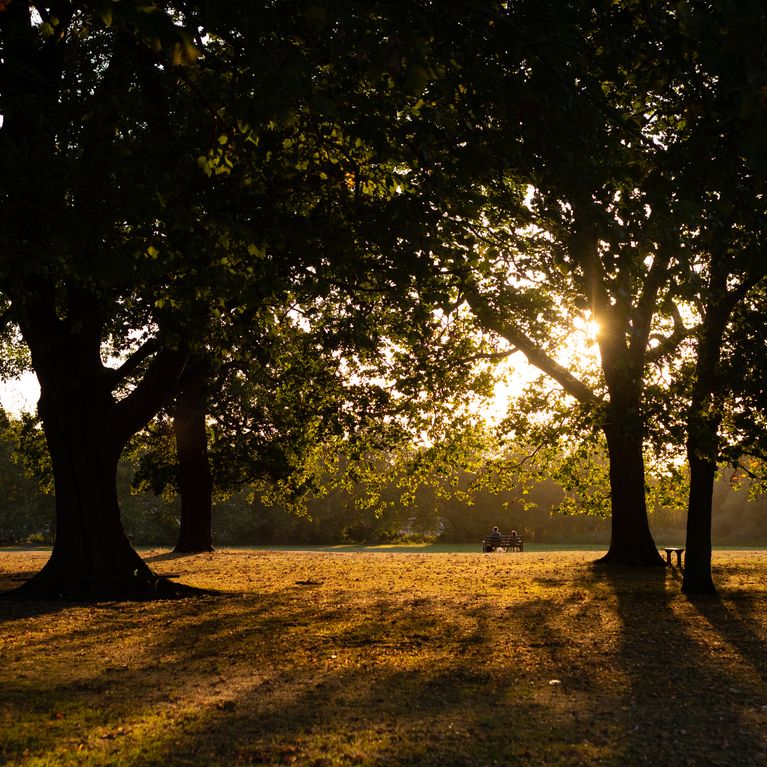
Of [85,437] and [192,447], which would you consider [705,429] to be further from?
[192,447]

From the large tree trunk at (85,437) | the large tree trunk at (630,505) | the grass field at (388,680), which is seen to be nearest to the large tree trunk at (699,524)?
the grass field at (388,680)

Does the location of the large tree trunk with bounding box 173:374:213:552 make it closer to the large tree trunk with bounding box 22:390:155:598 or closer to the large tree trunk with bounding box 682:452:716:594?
the large tree trunk with bounding box 22:390:155:598

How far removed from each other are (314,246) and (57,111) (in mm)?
3851

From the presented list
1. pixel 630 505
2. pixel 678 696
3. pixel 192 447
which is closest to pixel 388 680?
pixel 678 696

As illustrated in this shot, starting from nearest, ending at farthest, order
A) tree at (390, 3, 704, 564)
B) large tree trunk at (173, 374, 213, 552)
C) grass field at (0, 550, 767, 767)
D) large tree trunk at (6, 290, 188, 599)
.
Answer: grass field at (0, 550, 767, 767)
tree at (390, 3, 704, 564)
large tree trunk at (6, 290, 188, 599)
large tree trunk at (173, 374, 213, 552)

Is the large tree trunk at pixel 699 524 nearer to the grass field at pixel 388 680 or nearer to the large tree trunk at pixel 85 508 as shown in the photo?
the grass field at pixel 388 680

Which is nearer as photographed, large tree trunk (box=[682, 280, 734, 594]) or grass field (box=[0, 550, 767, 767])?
grass field (box=[0, 550, 767, 767])

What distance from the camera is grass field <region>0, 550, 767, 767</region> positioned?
6055 mm

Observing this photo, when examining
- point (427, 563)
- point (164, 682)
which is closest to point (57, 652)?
point (164, 682)

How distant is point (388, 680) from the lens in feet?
28.0

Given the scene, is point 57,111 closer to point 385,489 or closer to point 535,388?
point 535,388

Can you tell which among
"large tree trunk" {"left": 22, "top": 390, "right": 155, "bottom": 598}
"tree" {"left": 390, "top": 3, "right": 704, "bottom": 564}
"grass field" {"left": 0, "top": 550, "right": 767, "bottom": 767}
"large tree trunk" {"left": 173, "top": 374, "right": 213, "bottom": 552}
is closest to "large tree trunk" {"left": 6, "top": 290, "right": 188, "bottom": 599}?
"large tree trunk" {"left": 22, "top": 390, "right": 155, "bottom": 598}

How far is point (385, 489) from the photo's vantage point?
67.8 meters

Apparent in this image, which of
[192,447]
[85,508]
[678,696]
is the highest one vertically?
[192,447]
